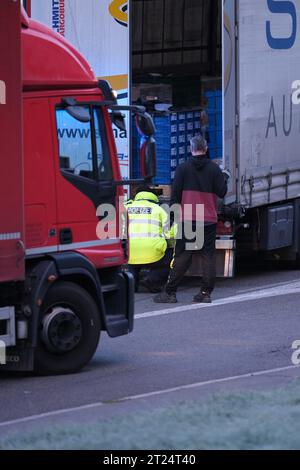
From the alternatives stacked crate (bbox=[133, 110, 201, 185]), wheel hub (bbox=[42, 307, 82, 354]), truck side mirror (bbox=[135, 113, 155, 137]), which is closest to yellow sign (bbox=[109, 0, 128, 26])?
stacked crate (bbox=[133, 110, 201, 185])

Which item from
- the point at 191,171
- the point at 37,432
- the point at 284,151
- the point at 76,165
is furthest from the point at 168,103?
the point at 37,432

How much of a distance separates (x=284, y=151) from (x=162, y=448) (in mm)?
10654

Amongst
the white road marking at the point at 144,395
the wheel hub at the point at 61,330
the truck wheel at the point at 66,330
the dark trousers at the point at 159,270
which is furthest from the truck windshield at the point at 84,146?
the dark trousers at the point at 159,270

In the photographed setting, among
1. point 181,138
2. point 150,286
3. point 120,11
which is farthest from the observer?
point 181,138

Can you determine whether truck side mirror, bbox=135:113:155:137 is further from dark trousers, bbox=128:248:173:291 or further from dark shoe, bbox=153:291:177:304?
dark trousers, bbox=128:248:173:291

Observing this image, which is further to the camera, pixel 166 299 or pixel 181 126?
pixel 181 126

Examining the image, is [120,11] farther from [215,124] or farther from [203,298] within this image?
[203,298]

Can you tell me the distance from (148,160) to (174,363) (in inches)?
73.4

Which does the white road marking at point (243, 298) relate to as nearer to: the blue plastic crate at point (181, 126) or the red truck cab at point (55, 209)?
the blue plastic crate at point (181, 126)

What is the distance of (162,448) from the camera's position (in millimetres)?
6094

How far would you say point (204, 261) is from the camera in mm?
13828

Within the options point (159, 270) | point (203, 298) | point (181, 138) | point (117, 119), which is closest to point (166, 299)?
point (203, 298)

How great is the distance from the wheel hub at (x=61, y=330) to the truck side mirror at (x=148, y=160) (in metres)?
1.39

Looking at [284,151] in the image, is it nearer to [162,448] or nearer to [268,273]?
[268,273]
